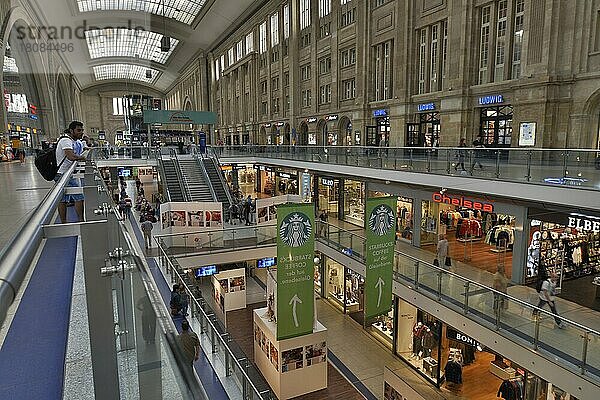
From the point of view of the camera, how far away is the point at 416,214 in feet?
57.6

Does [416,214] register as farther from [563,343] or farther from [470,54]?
[563,343]

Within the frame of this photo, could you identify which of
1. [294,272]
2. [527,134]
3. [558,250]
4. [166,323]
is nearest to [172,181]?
[294,272]

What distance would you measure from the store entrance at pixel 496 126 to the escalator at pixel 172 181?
15282mm

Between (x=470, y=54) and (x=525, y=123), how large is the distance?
14.7ft

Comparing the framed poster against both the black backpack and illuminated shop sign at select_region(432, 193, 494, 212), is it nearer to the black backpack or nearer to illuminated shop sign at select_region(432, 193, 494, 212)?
illuminated shop sign at select_region(432, 193, 494, 212)

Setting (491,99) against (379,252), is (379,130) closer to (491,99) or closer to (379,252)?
(491,99)

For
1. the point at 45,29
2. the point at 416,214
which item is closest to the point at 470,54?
the point at 416,214

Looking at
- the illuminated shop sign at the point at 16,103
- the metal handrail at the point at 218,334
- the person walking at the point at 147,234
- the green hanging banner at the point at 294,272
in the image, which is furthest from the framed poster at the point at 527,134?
the illuminated shop sign at the point at 16,103

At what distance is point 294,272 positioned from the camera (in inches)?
394

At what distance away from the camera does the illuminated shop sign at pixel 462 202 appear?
14000 millimetres

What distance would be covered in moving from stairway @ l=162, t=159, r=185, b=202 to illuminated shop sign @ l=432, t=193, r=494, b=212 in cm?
1337

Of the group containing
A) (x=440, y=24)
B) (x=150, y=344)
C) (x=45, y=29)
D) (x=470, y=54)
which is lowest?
(x=150, y=344)

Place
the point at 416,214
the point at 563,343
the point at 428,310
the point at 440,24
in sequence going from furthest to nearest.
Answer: the point at 440,24
the point at 416,214
the point at 428,310
the point at 563,343

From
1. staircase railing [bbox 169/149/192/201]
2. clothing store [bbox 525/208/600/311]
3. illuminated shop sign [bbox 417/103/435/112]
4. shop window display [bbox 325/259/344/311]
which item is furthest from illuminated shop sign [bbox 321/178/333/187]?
clothing store [bbox 525/208/600/311]
